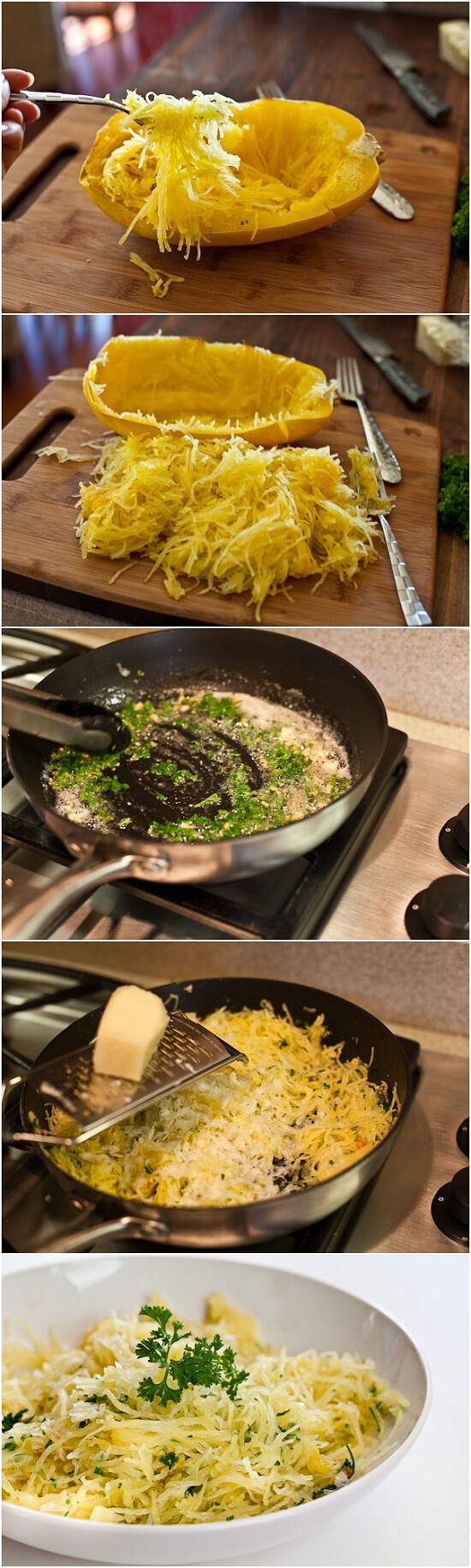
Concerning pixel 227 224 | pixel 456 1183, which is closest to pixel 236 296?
pixel 227 224

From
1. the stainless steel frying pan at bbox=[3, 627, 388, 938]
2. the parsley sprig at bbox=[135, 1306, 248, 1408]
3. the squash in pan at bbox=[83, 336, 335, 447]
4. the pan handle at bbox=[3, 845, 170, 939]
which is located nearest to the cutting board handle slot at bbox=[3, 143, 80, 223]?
the squash in pan at bbox=[83, 336, 335, 447]

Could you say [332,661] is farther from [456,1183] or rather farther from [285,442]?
[456,1183]

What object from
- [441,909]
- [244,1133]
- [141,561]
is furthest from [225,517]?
[244,1133]

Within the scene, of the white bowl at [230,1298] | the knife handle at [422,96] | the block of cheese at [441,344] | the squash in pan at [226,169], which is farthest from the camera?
the block of cheese at [441,344]

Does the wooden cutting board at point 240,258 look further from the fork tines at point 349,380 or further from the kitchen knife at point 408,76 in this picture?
the fork tines at point 349,380

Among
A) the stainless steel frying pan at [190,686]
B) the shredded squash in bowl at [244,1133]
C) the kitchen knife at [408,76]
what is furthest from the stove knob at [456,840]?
the kitchen knife at [408,76]

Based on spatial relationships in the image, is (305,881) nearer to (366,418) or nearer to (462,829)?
(462,829)
